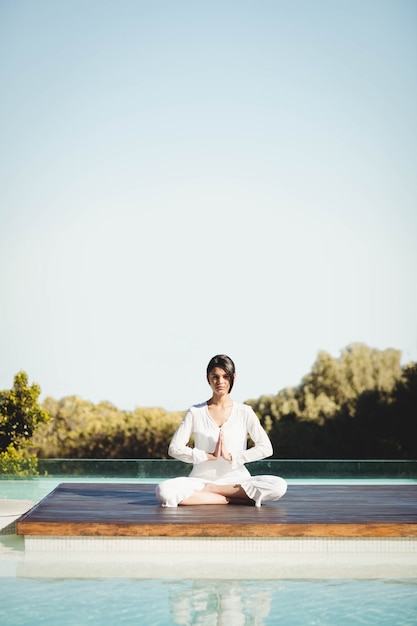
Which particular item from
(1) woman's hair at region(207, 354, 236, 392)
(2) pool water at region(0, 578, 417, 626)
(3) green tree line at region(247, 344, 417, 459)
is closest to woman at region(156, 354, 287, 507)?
(1) woman's hair at region(207, 354, 236, 392)

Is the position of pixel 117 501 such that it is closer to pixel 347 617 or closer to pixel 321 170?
pixel 347 617

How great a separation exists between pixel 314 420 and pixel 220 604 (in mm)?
16905

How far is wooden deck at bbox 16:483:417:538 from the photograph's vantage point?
4.73 m

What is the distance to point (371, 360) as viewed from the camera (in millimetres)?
21500

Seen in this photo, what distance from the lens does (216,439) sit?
5430 millimetres

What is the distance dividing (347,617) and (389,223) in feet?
51.4

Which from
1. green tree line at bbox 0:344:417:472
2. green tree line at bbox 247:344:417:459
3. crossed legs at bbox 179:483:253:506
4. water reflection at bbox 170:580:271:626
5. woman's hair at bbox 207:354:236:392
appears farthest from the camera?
green tree line at bbox 0:344:417:472

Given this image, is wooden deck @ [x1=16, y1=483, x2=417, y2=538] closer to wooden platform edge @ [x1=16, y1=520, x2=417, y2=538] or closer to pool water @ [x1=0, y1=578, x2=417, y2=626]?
wooden platform edge @ [x1=16, y1=520, x2=417, y2=538]

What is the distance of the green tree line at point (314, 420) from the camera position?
19.7 metres

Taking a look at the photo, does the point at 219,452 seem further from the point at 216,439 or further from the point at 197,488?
the point at 197,488

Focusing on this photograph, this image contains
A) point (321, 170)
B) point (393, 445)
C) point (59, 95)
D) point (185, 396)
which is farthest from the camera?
point (185, 396)

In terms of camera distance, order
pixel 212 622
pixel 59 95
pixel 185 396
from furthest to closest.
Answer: pixel 185 396 < pixel 59 95 < pixel 212 622

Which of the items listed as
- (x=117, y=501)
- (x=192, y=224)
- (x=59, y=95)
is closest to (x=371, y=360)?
(x=192, y=224)

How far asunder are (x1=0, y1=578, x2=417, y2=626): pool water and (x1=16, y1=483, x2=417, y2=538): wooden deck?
46 centimetres
